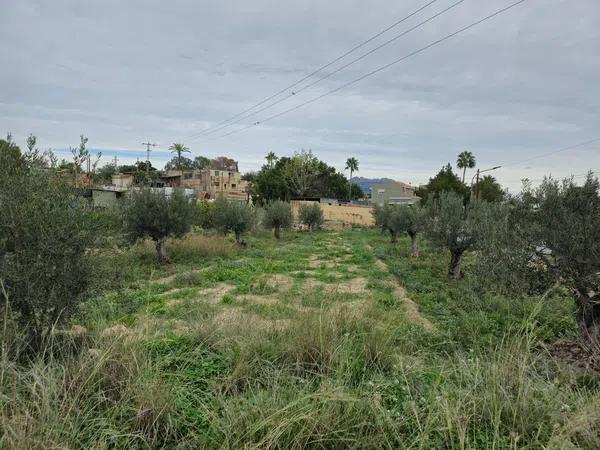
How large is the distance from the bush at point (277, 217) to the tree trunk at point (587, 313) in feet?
68.6

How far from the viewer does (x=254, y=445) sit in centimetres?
204

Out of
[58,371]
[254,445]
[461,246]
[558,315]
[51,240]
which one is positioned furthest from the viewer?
[461,246]

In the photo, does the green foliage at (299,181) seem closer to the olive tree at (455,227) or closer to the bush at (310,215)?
the bush at (310,215)

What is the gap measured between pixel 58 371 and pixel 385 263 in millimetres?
13279

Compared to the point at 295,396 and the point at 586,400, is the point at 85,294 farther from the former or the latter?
the point at 586,400

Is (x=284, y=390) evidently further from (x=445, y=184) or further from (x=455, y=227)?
(x=445, y=184)

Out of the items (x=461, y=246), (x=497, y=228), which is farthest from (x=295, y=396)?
(x=461, y=246)

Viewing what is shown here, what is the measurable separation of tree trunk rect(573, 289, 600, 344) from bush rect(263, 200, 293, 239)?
68.6 ft

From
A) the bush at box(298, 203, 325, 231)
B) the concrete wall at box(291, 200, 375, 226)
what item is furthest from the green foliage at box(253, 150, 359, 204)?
the bush at box(298, 203, 325, 231)

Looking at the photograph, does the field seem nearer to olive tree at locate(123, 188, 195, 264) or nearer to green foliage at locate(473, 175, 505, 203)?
olive tree at locate(123, 188, 195, 264)

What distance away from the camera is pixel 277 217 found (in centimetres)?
2512

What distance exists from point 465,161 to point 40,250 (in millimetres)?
60673

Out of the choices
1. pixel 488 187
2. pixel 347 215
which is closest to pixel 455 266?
pixel 347 215

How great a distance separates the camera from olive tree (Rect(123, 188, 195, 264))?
1258 cm
